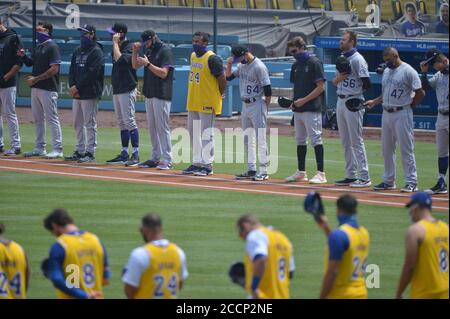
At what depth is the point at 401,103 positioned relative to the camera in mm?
15406

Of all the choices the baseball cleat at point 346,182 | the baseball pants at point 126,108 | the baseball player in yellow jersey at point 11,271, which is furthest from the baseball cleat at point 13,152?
the baseball player in yellow jersey at point 11,271

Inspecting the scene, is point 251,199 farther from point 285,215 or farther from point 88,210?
point 88,210

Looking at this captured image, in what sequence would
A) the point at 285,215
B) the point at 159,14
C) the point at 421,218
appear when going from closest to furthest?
the point at 421,218 → the point at 285,215 → the point at 159,14

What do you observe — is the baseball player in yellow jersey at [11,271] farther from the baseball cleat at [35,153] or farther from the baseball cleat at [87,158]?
the baseball cleat at [35,153]

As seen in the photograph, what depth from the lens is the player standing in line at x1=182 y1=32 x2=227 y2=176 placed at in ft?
55.4

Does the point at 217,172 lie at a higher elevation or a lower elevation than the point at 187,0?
lower

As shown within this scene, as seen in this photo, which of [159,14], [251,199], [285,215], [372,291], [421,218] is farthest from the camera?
[159,14]

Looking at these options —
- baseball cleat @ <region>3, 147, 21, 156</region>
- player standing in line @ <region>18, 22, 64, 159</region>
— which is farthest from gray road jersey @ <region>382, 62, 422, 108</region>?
baseball cleat @ <region>3, 147, 21, 156</region>

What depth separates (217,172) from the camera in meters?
17.7

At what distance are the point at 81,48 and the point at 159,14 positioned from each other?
583 inches

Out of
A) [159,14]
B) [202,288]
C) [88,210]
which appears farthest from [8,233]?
[159,14]

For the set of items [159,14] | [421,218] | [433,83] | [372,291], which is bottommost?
[372,291]

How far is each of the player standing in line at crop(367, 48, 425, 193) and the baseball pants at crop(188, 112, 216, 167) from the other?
9.39ft

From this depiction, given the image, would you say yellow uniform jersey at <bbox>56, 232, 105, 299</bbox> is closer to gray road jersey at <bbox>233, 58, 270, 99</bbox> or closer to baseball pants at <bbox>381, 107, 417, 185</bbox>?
baseball pants at <bbox>381, 107, 417, 185</bbox>
